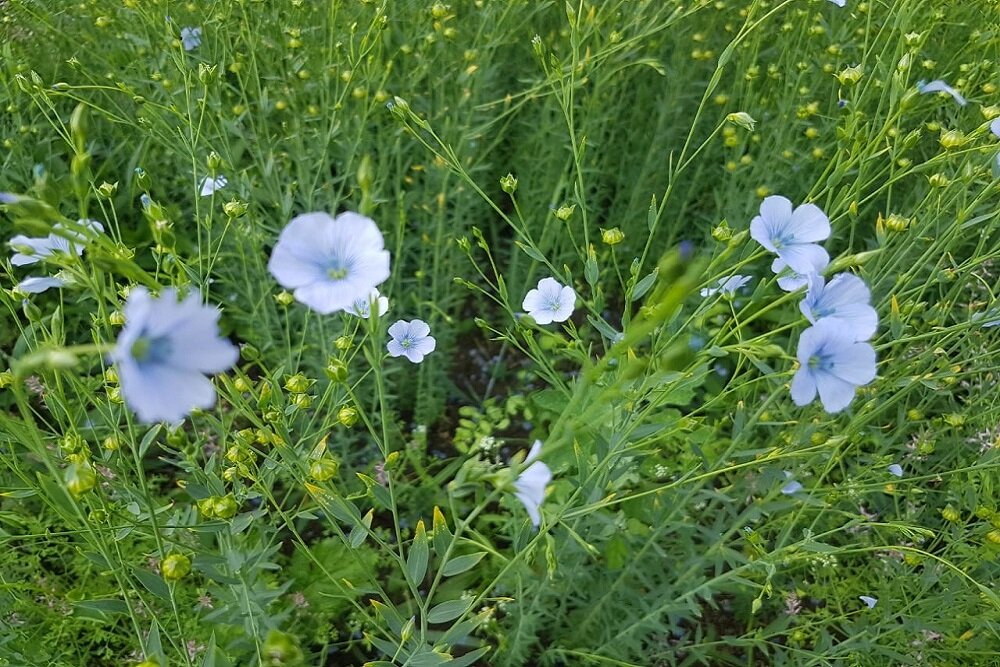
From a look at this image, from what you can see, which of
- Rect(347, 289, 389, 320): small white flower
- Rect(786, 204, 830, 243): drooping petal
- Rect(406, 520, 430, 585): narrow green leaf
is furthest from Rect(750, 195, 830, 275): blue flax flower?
Rect(406, 520, 430, 585): narrow green leaf

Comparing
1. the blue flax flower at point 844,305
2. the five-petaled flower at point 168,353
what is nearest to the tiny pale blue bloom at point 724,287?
the blue flax flower at point 844,305

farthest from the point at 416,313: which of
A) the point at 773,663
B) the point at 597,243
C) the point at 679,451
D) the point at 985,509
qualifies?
the point at 985,509

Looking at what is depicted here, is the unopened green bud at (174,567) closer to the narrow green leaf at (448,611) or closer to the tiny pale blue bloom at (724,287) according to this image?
the narrow green leaf at (448,611)

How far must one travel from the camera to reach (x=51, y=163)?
9.11ft

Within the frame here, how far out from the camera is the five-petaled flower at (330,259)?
940mm

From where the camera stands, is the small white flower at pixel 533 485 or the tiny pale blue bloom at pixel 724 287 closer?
the small white flower at pixel 533 485

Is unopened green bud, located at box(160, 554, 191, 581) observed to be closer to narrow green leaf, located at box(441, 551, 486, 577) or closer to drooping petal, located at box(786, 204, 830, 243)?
narrow green leaf, located at box(441, 551, 486, 577)

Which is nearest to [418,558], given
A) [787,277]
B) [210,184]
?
[787,277]

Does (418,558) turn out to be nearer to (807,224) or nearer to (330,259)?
(330,259)

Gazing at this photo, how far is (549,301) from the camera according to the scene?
1729mm

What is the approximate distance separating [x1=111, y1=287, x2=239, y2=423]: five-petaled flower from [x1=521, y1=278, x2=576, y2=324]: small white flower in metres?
0.94

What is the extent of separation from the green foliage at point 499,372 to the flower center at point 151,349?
0.07 metres

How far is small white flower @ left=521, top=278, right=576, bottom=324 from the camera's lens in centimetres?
166

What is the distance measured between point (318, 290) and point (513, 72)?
8.35ft
